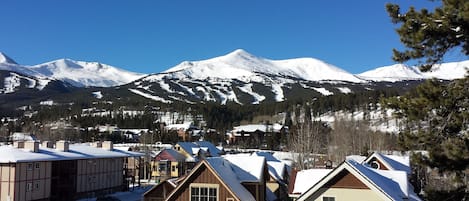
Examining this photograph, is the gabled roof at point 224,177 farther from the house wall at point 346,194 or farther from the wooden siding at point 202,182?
the house wall at point 346,194

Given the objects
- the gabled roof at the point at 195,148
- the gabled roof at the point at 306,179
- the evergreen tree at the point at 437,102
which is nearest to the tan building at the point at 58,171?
the gabled roof at the point at 195,148

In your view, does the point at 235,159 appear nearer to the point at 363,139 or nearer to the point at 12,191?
the point at 12,191

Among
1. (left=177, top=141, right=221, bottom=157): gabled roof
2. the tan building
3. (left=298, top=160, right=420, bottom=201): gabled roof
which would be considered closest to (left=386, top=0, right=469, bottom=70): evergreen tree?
(left=298, top=160, right=420, bottom=201): gabled roof

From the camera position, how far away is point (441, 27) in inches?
464

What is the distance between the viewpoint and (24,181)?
1620 inches

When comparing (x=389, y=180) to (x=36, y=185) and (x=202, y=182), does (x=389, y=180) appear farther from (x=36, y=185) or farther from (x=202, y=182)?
(x=36, y=185)

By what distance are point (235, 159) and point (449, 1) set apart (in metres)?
20.9

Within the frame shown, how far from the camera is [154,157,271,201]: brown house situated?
89.5 feet

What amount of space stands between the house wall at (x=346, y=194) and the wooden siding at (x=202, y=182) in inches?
252

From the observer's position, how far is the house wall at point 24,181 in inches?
1574

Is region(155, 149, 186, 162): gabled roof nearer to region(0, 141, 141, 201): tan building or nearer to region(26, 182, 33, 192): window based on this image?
region(0, 141, 141, 201): tan building

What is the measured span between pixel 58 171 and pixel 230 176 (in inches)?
1049

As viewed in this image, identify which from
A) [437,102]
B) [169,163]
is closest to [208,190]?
[437,102]

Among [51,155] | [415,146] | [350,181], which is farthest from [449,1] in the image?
[51,155]
